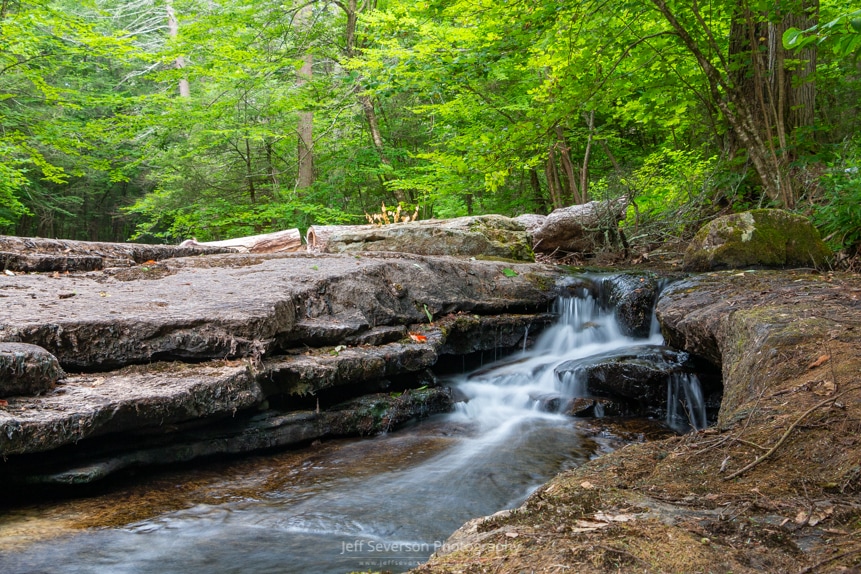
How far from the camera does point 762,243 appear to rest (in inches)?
282

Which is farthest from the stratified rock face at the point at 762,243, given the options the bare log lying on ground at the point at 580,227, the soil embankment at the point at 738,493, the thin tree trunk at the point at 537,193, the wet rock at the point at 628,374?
the thin tree trunk at the point at 537,193

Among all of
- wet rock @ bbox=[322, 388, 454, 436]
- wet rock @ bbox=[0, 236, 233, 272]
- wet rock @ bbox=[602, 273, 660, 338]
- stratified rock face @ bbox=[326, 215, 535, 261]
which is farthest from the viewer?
stratified rock face @ bbox=[326, 215, 535, 261]

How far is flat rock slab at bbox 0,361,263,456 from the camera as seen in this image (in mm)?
3270

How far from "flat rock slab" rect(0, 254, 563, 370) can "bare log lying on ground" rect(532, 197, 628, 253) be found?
9.90 ft

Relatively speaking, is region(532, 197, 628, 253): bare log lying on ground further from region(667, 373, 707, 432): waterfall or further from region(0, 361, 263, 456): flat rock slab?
region(0, 361, 263, 456): flat rock slab

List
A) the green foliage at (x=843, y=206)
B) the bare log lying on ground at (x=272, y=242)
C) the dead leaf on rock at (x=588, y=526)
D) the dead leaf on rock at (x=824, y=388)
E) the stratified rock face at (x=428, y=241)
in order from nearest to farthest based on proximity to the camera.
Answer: the dead leaf on rock at (x=588, y=526) → the dead leaf on rock at (x=824, y=388) → the green foliage at (x=843, y=206) → the stratified rock face at (x=428, y=241) → the bare log lying on ground at (x=272, y=242)

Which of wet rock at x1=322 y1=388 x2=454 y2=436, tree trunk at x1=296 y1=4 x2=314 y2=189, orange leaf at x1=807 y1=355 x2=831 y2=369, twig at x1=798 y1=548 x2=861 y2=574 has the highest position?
tree trunk at x1=296 y1=4 x2=314 y2=189

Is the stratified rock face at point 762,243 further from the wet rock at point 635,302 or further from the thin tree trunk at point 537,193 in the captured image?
the thin tree trunk at point 537,193

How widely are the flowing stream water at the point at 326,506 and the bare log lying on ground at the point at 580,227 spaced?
18.2 feet

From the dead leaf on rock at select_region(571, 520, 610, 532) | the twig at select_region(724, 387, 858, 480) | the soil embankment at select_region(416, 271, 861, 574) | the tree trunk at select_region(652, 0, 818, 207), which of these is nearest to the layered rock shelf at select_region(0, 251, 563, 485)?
the soil embankment at select_region(416, 271, 861, 574)

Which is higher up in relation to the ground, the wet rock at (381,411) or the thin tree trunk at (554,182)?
the thin tree trunk at (554,182)

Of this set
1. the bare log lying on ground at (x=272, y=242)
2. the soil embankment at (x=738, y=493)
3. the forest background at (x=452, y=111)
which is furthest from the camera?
the bare log lying on ground at (x=272, y=242)

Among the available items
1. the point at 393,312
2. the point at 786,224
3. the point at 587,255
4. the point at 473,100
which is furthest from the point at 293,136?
the point at 786,224

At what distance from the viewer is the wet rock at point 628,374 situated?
583 centimetres
